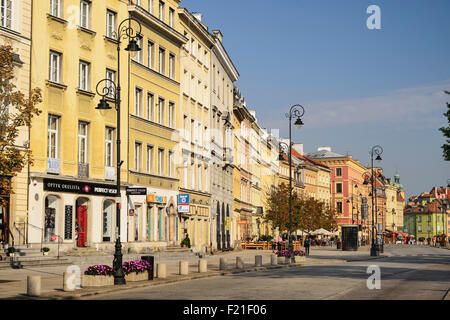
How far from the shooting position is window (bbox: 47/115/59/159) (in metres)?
38.2

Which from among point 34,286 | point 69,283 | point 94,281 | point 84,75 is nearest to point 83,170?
point 84,75

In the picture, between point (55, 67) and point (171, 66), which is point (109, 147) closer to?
point (55, 67)

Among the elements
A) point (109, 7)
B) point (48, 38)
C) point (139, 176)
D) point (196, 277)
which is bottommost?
point (196, 277)

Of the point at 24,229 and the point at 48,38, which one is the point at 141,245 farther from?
the point at 48,38

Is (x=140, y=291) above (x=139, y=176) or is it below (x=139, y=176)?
below

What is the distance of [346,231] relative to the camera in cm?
7912

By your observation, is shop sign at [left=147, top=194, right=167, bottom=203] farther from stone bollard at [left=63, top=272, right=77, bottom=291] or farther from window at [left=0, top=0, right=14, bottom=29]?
stone bollard at [left=63, top=272, right=77, bottom=291]

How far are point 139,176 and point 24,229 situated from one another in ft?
41.1

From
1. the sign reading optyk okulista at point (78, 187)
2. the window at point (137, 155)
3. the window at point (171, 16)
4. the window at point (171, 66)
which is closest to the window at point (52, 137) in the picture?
the sign reading optyk okulista at point (78, 187)

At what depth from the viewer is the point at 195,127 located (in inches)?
2334

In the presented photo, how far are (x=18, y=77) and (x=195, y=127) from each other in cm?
2483

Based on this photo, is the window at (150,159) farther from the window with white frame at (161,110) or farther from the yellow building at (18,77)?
the yellow building at (18,77)
